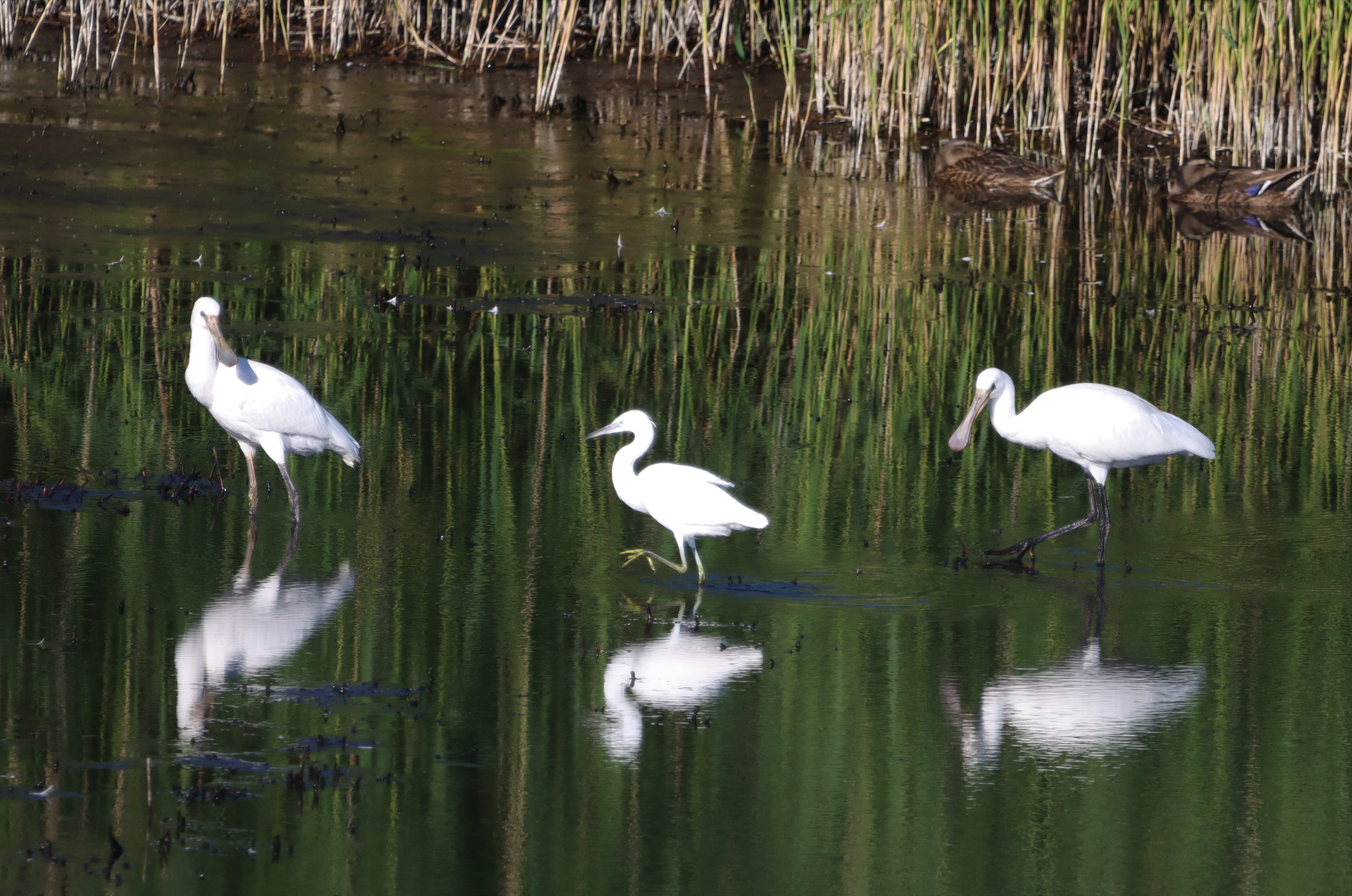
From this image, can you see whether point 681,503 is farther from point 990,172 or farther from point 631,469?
point 990,172

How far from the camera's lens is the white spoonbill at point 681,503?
8.13 meters

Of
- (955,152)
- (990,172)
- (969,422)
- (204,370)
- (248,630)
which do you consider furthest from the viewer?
(955,152)

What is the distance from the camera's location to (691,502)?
8.16m

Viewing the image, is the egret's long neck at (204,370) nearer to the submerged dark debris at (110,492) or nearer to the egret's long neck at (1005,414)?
the submerged dark debris at (110,492)

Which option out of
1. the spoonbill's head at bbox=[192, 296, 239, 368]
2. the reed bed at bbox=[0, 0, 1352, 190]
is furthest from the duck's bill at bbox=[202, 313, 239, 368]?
the reed bed at bbox=[0, 0, 1352, 190]

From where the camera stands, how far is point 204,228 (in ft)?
53.2

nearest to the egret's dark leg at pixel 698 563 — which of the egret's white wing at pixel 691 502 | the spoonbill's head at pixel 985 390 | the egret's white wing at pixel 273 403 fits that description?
the egret's white wing at pixel 691 502

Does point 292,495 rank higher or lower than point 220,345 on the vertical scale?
lower

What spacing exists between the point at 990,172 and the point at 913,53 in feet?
5.99

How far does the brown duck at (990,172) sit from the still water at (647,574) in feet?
7.46

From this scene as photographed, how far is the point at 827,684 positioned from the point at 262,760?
209 cm

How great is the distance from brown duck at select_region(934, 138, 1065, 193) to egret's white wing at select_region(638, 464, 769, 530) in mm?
12188

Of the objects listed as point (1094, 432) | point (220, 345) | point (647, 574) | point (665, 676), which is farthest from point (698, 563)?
point (220, 345)

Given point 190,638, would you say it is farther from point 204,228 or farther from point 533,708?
point 204,228
